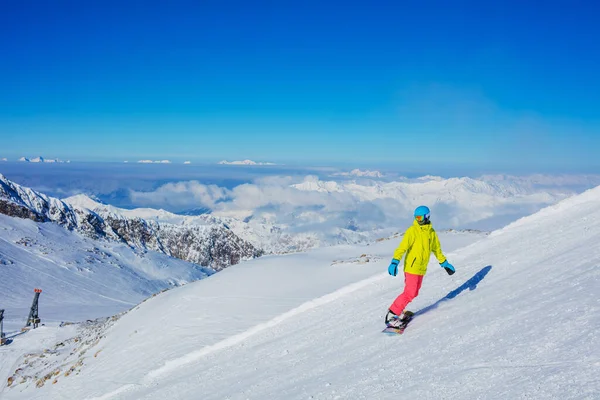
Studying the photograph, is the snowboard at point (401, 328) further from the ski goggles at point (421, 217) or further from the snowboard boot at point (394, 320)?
the ski goggles at point (421, 217)

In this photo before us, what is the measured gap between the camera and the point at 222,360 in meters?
12.6

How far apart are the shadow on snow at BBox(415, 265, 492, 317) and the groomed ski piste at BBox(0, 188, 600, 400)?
0.23 feet

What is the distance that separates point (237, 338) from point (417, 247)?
776 cm

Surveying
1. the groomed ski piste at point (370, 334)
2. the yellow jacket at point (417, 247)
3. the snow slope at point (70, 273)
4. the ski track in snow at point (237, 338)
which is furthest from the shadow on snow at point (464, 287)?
the snow slope at point (70, 273)

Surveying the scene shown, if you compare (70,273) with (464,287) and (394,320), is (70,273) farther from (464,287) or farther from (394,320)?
(394,320)

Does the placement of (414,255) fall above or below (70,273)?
above

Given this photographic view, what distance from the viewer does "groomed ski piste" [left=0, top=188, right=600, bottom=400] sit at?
661 cm

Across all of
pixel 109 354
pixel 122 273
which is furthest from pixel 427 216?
pixel 122 273

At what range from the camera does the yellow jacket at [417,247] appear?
9.56m

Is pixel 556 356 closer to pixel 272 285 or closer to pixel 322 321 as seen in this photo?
pixel 322 321

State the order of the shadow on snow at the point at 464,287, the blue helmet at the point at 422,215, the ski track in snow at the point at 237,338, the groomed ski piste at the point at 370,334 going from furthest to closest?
the ski track in snow at the point at 237,338 → the shadow on snow at the point at 464,287 → the blue helmet at the point at 422,215 → the groomed ski piste at the point at 370,334

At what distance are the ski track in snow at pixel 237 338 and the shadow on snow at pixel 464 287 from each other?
177 inches

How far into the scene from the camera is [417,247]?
31.6 feet

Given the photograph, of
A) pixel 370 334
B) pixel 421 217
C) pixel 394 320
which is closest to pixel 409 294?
pixel 394 320
